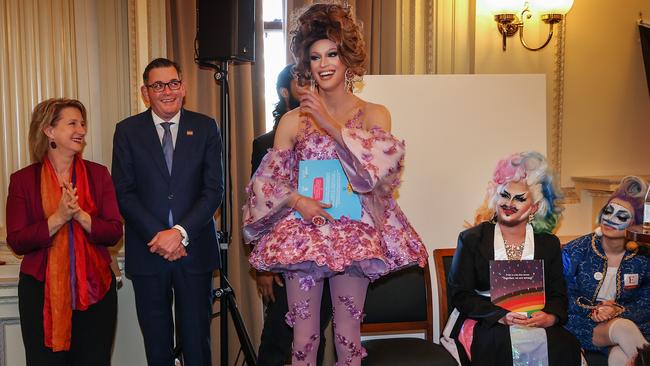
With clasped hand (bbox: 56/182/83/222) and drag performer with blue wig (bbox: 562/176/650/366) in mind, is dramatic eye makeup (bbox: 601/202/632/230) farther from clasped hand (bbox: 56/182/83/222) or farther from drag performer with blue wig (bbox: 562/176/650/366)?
clasped hand (bbox: 56/182/83/222)

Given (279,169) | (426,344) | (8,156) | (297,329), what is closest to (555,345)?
(426,344)

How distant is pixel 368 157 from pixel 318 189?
0.62 ft

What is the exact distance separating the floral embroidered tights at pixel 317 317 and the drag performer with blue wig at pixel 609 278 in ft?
4.29

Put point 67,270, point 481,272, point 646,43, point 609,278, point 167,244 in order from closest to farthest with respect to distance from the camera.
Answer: point 167,244 → point 67,270 → point 481,272 → point 609,278 → point 646,43

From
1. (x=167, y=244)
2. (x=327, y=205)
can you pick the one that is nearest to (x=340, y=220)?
(x=327, y=205)

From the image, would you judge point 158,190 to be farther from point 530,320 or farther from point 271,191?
point 530,320

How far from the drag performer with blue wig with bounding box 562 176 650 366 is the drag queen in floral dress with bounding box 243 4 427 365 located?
1177 millimetres

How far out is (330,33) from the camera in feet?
6.64

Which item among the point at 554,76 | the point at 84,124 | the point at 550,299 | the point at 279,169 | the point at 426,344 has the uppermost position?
the point at 554,76

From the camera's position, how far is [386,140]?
6.58 feet

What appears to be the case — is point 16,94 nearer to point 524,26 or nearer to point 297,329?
point 297,329

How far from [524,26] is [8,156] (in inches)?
124

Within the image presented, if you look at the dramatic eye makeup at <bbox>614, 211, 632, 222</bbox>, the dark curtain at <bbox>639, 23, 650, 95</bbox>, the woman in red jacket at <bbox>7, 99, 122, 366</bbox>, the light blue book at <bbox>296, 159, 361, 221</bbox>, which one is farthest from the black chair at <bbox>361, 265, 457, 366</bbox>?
→ the dark curtain at <bbox>639, 23, 650, 95</bbox>

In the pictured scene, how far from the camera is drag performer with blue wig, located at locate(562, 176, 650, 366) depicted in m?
2.77
